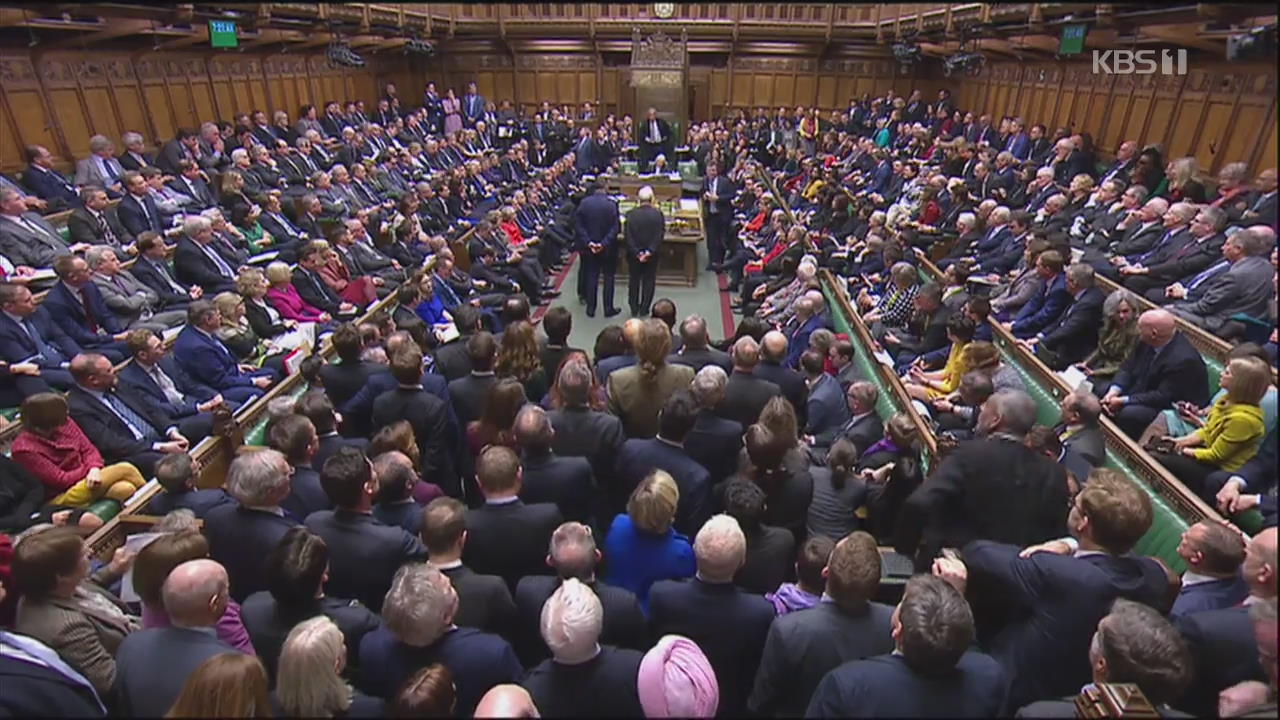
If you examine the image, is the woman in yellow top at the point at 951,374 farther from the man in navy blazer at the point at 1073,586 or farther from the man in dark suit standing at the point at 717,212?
the man in dark suit standing at the point at 717,212

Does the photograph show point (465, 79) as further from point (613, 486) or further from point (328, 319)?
point (613, 486)

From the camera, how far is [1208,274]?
16.9 feet

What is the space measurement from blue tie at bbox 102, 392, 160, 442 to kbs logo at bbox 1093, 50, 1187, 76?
10724 millimetres

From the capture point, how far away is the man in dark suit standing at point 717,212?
10383 millimetres

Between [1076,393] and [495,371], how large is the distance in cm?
311

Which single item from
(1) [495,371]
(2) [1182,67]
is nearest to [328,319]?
(1) [495,371]

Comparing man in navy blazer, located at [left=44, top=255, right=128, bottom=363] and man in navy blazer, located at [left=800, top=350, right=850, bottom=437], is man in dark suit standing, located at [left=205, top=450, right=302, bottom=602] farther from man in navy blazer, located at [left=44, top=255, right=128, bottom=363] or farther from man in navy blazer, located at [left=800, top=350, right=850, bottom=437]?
man in navy blazer, located at [left=44, top=255, right=128, bottom=363]

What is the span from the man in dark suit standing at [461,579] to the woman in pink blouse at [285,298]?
4529mm

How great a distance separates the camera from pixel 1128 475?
3.54m

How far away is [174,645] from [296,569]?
0.34m

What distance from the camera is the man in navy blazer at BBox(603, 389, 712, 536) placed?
3.05m

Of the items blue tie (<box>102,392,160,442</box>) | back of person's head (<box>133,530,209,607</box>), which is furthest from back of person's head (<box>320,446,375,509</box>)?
blue tie (<box>102,392,160,442</box>)

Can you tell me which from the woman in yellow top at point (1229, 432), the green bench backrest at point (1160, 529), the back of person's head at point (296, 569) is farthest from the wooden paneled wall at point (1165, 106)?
the back of person's head at point (296, 569)

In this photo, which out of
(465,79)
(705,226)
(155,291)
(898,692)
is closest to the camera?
(898,692)
